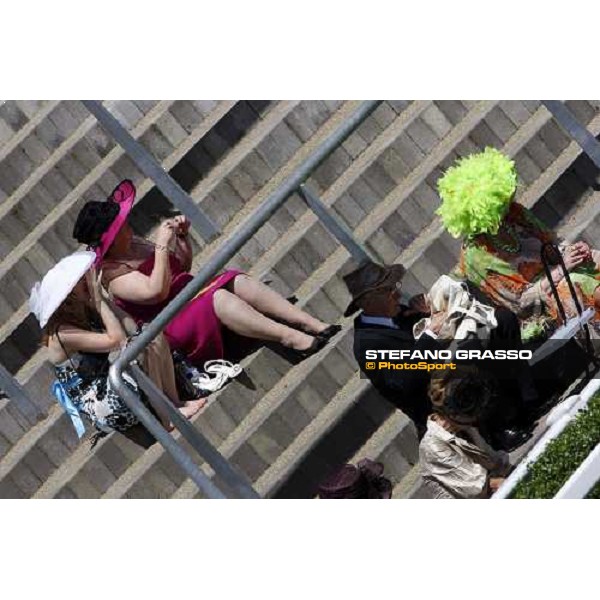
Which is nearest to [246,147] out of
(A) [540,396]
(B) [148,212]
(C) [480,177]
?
(B) [148,212]

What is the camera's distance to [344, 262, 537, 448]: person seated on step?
42.9 ft

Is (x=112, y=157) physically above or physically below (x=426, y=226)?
above

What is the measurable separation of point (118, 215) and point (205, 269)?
2.70ft

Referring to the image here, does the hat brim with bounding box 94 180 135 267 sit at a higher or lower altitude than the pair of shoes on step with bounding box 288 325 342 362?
higher

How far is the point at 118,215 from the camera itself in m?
13.3

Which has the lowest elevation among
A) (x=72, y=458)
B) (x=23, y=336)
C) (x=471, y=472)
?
(x=471, y=472)

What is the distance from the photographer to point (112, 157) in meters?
13.7

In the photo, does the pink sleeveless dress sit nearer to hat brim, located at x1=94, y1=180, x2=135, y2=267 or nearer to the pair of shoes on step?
hat brim, located at x1=94, y1=180, x2=135, y2=267

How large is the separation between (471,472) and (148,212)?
108 inches

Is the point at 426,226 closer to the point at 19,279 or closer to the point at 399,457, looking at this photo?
the point at 399,457

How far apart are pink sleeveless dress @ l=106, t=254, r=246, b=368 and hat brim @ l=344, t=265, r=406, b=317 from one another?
771mm

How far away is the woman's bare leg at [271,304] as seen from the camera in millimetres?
13195

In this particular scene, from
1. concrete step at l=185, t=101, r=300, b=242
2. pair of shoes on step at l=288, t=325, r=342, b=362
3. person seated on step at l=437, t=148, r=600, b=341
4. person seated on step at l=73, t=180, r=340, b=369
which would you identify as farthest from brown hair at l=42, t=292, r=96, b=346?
person seated on step at l=437, t=148, r=600, b=341

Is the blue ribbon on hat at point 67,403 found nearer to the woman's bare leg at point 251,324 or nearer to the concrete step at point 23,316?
the concrete step at point 23,316
